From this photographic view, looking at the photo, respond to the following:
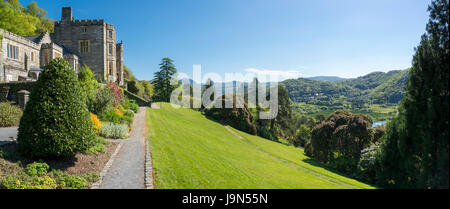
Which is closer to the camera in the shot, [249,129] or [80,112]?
[80,112]

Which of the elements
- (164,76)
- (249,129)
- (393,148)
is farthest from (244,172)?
(164,76)

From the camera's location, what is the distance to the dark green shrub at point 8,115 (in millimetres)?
11851

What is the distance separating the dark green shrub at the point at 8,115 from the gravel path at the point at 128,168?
21.6 ft

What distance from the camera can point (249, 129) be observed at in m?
29.9

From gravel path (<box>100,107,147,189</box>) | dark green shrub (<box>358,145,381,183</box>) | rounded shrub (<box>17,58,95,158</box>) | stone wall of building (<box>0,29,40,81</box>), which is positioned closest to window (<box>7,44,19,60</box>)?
stone wall of building (<box>0,29,40,81</box>)

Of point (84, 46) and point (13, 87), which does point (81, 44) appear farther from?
point (13, 87)

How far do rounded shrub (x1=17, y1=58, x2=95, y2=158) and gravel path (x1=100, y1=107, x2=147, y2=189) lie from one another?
4.75ft

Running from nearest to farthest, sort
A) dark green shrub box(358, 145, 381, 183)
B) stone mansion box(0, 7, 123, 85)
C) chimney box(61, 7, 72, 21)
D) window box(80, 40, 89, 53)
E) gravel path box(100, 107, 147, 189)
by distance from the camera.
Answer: gravel path box(100, 107, 147, 189)
dark green shrub box(358, 145, 381, 183)
stone mansion box(0, 7, 123, 85)
chimney box(61, 7, 72, 21)
window box(80, 40, 89, 53)

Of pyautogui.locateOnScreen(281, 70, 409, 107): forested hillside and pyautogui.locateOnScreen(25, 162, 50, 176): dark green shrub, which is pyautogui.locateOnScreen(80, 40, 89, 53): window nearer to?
pyautogui.locateOnScreen(25, 162, 50, 176): dark green shrub

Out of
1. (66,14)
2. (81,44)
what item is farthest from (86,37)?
(66,14)

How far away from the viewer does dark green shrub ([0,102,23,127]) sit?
11.9 metres

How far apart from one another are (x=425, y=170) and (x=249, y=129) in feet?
85.6

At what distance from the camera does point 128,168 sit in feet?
26.0
